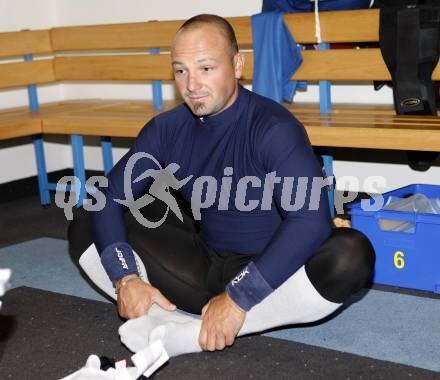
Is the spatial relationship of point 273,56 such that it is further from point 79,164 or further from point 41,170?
Result: point 41,170

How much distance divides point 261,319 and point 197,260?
1.09ft

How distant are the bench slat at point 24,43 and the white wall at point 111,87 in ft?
0.55

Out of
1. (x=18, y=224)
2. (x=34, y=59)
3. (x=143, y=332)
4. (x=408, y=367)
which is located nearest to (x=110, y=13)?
(x=34, y=59)

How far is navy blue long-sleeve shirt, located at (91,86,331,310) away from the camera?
2.26 m

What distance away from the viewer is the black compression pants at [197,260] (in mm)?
2279

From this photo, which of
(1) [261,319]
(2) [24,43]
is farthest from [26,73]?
(1) [261,319]

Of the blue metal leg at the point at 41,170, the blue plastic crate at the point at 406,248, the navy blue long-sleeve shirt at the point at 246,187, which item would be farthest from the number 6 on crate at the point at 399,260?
the blue metal leg at the point at 41,170

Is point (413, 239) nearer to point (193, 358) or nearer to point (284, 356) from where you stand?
point (284, 356)

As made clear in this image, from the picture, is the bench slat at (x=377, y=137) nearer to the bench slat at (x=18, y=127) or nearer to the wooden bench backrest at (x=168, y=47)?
the wooden bench backrest at (x=168, y=47)

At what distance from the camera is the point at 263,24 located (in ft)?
12.3

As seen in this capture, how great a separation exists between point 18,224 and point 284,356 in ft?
7.77

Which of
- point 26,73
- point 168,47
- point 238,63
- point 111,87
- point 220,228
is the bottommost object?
point 220,228

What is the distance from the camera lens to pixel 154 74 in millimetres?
4340

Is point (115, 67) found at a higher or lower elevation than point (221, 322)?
higher
